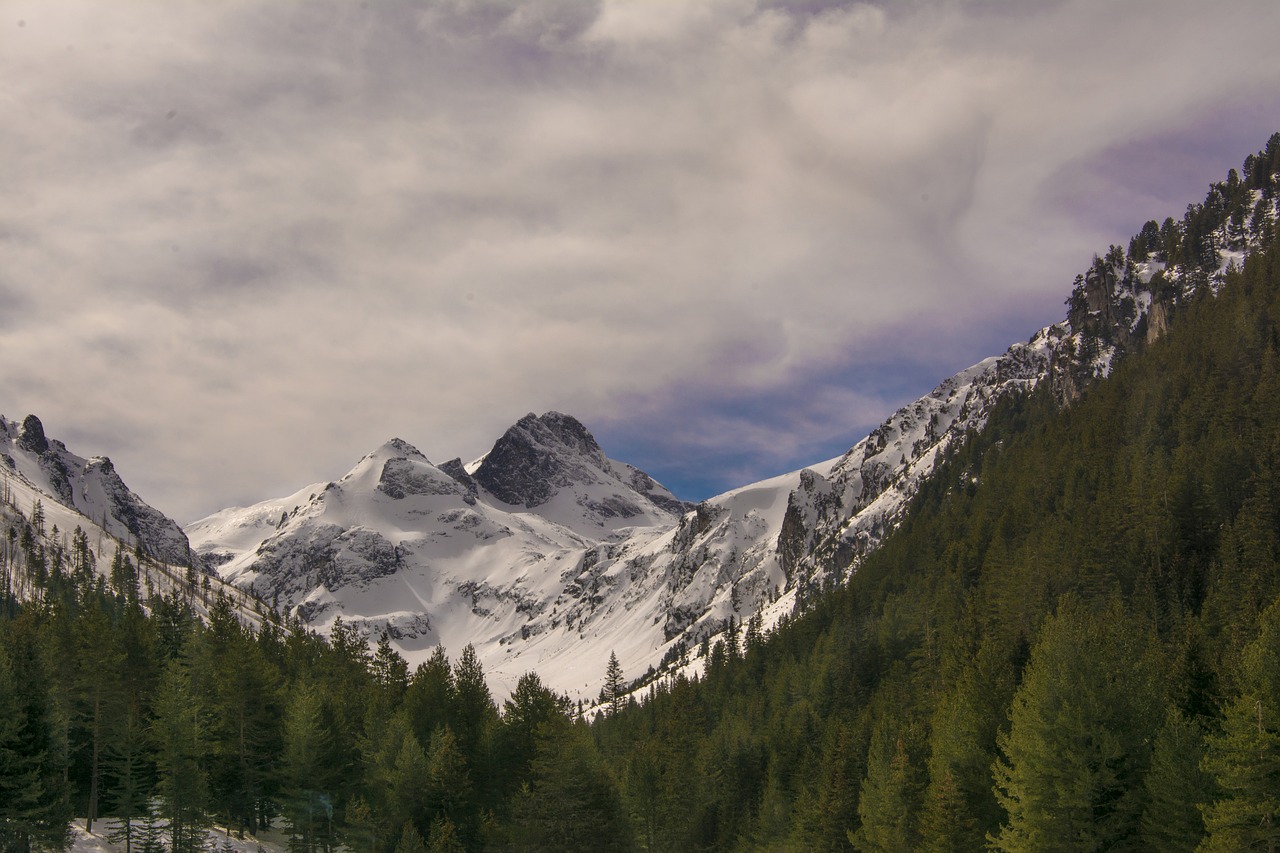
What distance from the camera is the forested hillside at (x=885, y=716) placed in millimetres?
33938

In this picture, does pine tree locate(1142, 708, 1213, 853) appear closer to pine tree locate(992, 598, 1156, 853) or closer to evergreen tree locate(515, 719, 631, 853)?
pine tree locate(992, 598, 1156, 853)

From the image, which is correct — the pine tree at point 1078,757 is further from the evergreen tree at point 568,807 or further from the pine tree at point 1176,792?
the evergreen tree at point 568,807

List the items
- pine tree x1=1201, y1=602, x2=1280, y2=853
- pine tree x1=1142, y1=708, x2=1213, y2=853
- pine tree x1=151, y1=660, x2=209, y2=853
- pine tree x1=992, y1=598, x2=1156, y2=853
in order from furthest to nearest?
pine tree x1=151, y1=660, x2=209, y2=853 < pine tree x1=992, y1=598, x2=1156, y2=853 < pine tree x1=1142, y1=708, x2=1213, y2=853 < pine tree x1=1201, y1=602, x2=1280, y2=853

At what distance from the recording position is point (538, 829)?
50188 millimetres

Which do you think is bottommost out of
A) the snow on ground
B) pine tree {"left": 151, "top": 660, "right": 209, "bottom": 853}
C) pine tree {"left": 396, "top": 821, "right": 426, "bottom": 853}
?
pine tree {"left": 396, "top": 821, "right": 426, "bottom": 853}

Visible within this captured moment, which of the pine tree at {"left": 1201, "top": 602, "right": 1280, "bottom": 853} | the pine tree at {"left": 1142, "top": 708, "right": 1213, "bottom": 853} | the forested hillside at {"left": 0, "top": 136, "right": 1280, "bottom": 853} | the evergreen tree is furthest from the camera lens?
the evergreen tree

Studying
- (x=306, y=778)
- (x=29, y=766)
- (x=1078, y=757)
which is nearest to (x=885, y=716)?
(x=1078, y=757)

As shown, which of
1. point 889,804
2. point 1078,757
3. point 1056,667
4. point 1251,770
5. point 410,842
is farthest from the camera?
point 410,842

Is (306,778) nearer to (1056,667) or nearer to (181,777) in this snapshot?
(181,777)

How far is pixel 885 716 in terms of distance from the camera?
57438mm

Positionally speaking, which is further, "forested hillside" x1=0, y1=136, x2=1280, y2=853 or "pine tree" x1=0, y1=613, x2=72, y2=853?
"pine tree" x1=0, y1=613, x2=72, y2=853

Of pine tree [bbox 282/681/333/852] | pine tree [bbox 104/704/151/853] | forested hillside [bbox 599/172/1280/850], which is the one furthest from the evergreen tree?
pine tree [bbox 104/704/151/853]

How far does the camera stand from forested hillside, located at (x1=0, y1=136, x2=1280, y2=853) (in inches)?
1336

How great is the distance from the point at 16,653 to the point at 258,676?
39.0ft
